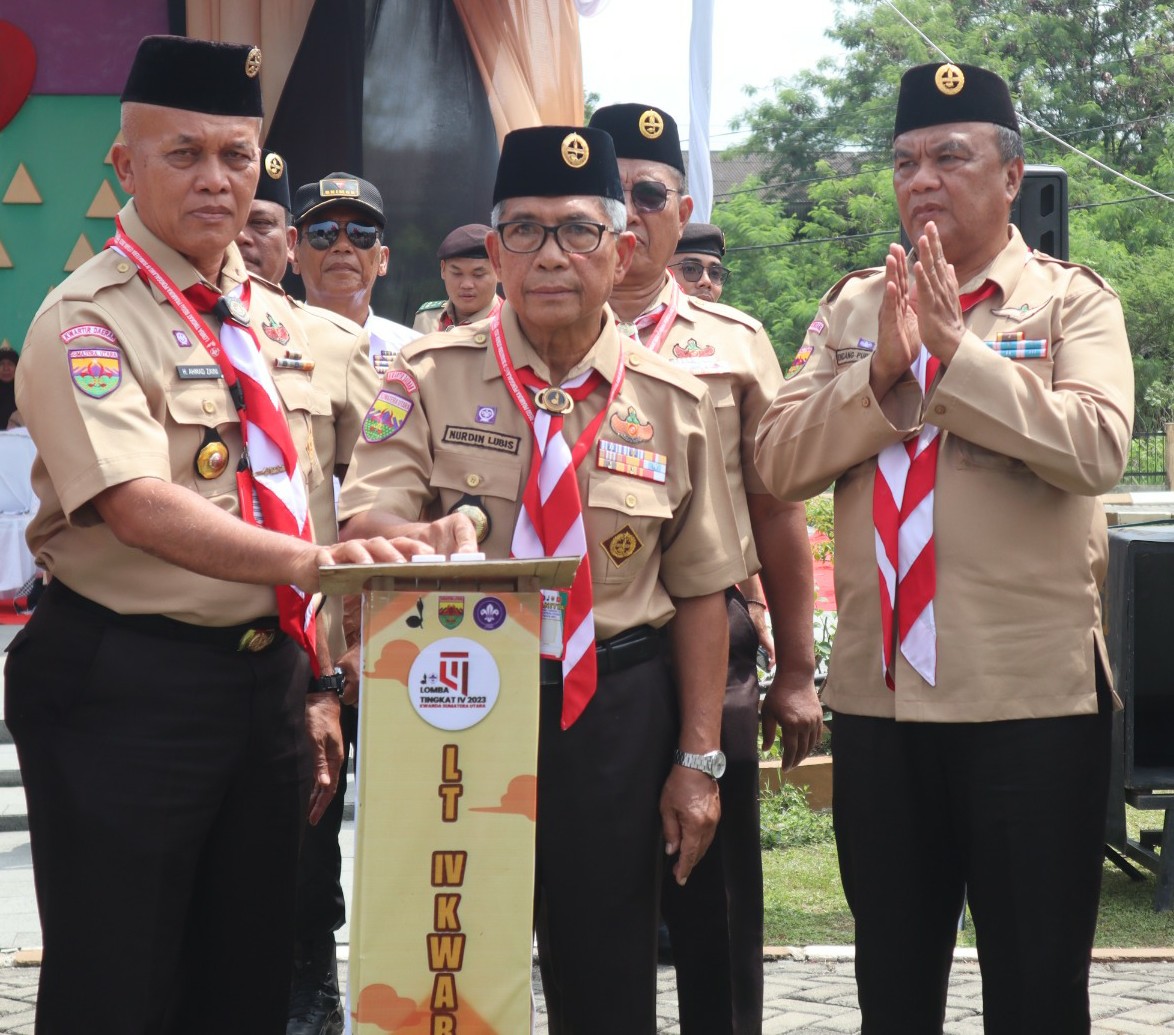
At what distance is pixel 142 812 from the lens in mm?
2928

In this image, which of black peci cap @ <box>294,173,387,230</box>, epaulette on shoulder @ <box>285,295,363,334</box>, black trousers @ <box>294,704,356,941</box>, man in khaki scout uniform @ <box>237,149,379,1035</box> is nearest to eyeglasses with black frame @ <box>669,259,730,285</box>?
black peci cap @ <box>294,173,387,230</box>

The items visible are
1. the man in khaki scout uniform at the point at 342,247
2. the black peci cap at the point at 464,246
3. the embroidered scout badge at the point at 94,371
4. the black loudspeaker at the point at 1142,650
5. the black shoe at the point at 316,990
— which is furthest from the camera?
the black peci cap at the point at 464,246

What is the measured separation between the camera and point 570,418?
126 inches

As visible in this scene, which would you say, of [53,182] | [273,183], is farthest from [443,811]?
[53,182]

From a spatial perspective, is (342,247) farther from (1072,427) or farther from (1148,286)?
(1148,286)

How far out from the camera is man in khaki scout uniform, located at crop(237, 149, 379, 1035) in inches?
140

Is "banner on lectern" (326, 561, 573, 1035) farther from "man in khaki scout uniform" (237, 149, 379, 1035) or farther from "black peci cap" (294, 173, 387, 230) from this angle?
"black peci cap" (294, 173, 387, 230)

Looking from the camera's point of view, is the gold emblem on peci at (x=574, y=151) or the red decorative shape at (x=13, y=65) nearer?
the gold emblem on peci at (x=574, y=151)

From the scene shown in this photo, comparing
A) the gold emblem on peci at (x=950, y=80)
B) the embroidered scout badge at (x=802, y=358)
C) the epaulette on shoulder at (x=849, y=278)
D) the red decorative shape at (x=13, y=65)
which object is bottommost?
the embroidered scout badge at (x=802, y=358)

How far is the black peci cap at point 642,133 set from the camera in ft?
13.6

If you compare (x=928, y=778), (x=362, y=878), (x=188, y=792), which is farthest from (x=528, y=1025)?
(x=928, y=778)

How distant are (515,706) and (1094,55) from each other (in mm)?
36956

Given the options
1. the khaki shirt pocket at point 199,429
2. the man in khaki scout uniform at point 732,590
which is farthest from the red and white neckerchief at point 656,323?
the khaki shirt pocket at point 199,429

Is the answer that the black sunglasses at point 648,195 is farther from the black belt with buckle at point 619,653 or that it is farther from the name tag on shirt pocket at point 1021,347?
the black belt with buckle at point 619,653
